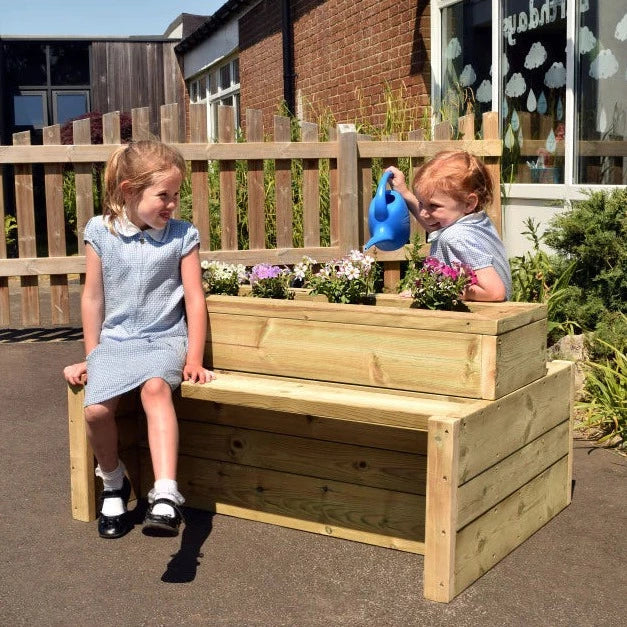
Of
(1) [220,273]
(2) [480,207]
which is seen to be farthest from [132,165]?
(2) [480,207]

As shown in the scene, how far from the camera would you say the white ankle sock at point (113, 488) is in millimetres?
3529

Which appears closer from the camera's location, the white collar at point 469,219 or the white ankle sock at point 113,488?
the white ankle sock at point 113,488

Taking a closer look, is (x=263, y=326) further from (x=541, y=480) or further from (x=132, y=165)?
(x=541, y=480)

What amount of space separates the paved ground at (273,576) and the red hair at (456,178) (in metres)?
1.26

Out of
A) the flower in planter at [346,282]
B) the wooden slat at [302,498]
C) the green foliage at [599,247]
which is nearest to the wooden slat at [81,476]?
the wooden slat at [302,498]

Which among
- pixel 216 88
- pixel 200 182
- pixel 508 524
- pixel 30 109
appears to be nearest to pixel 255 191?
pixel 200 182

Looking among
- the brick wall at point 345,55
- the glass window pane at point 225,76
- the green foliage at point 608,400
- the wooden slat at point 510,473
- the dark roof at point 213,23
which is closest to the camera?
the wooden slat at point 510,473

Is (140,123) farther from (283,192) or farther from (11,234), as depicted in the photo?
(11,234)

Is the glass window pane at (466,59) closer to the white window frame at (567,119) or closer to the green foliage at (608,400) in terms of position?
the white window frame at (567,119)

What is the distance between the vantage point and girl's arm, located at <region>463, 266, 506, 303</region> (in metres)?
3.53

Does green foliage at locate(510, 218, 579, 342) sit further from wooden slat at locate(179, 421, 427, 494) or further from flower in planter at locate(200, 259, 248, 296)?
wooden slat at locate(179, 421, 427, 494)

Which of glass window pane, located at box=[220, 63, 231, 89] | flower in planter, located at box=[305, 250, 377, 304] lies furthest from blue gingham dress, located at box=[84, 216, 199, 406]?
glass window pane, located at box=[220, 63, 231, 89]

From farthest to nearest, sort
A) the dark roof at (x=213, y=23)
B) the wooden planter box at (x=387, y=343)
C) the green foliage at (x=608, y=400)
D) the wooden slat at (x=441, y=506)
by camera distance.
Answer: the dark roof at (x=213, y=23)
the green foliage at (x=608, y=400)
the wooden planter box at (x=387, y=343)
the wooden slat at (x=441, y=506)

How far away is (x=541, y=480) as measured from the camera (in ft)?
11.5
